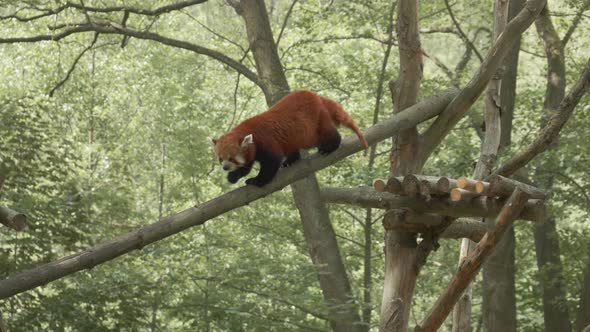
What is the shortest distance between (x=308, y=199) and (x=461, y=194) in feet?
13.1

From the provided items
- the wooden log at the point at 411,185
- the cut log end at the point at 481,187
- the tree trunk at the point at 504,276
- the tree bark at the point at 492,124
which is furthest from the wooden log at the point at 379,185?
the tree trunk at the point at 504,276

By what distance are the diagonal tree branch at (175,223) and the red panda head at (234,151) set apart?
0.21 m

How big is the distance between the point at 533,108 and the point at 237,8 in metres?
4.81

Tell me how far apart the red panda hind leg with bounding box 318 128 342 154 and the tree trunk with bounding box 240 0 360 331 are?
3641mm

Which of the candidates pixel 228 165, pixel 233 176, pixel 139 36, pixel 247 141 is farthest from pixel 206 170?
pixel 247 141

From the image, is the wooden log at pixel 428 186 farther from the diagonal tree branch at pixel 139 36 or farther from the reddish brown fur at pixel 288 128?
the diagonal tree branch at pixel 139 36

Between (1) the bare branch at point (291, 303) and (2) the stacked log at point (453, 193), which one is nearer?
(2) the stacked log at point (453, 193)

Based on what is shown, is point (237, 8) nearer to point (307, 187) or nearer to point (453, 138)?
point (307, 187)

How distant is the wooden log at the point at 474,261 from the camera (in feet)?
14.9

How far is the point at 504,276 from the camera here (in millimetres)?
10445

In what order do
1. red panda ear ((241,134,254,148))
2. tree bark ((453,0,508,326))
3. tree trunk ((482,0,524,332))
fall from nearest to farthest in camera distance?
red panda ear ((241,134,254,148)) < tree bark ((453,0,508,326)) < tree trunk ((482,0,524,332))

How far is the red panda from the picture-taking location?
4.41m

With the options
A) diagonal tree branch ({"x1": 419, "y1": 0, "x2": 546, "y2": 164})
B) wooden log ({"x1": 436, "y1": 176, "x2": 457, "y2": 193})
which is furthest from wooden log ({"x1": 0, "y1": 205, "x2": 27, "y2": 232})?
diagonal tree branch ({"x1": 419, "y1": 0, "x2": 546, "y2": 164})

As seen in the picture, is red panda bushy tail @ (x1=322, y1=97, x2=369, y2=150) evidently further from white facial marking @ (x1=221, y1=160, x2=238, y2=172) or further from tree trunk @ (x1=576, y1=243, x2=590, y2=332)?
tree trunk @ (x1=576, y1=243, x2=590, y2=332)
